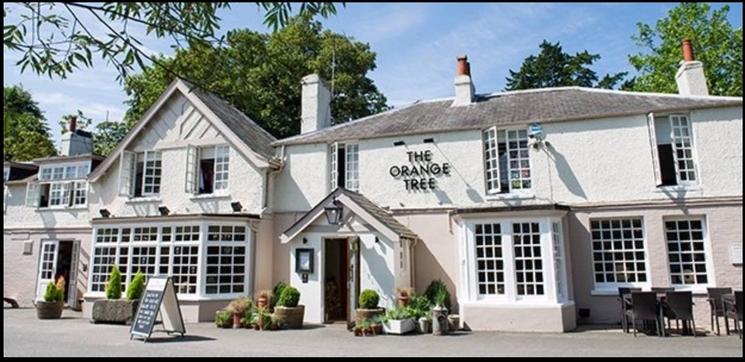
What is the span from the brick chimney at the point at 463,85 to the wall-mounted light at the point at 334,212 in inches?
246

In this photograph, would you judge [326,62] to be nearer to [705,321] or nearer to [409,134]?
[409,134]

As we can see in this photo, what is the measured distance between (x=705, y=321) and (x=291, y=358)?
10.8 m

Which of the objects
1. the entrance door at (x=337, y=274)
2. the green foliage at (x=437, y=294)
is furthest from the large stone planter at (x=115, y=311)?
the green foliage at (x=437, y=294)

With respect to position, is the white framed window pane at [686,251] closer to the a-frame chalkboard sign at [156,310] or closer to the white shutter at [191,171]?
the a-frame chalkboard sign at [156,310]

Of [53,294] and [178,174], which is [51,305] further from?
[178,174]

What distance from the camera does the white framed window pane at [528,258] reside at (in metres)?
13.2

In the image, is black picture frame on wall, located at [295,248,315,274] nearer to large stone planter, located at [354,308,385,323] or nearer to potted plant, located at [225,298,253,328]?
potted plant, located at [225,298,253,328]

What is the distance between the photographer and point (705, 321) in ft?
42.8

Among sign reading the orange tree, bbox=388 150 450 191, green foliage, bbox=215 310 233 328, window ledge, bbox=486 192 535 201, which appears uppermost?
sign reading the orange tree, bbox=388 150 450 191

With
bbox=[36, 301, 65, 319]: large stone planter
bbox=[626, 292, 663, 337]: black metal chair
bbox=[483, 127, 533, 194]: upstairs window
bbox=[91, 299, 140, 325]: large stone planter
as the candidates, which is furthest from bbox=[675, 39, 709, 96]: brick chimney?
bbox=[36, 301, 65, 319]: large stone planter

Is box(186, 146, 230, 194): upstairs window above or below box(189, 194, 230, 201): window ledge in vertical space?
above

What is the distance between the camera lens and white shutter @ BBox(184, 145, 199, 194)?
17.9 m

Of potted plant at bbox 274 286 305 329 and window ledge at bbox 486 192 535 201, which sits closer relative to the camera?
potted plant at bbox 274 286 305 329

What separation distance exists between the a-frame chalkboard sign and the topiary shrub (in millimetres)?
2757
